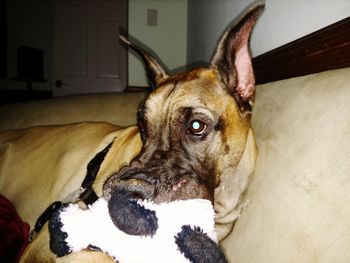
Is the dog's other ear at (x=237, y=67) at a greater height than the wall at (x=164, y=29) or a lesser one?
lesser

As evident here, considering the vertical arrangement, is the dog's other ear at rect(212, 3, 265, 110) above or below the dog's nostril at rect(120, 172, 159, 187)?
above

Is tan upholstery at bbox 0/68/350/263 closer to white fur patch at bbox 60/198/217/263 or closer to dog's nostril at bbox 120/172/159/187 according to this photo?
white fur patch at bbox 60/198/217/263

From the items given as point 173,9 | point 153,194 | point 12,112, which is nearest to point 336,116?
point 153,194

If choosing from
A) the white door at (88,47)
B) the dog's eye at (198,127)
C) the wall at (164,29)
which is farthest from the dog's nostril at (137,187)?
the white door at (88,47)

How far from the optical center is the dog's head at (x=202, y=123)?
4.41 feet

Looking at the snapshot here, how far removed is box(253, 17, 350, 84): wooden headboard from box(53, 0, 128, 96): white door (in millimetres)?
4779

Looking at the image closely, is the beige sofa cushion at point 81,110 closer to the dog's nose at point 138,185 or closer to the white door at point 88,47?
the dog's nose at point 138,185

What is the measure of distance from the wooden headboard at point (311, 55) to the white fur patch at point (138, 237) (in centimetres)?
71

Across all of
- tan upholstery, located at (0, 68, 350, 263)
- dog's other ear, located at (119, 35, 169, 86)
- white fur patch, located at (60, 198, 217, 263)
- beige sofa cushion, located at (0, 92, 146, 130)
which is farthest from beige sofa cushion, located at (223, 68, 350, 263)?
beige sofa cushion, located at (0, 92, 146, 130)

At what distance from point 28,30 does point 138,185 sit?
317 inches

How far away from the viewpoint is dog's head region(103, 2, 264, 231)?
4.41 feet

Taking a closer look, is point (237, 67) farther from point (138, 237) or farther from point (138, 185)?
point (138, 237)

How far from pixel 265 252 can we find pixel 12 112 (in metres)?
2.41

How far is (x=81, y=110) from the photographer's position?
8.67 feet
